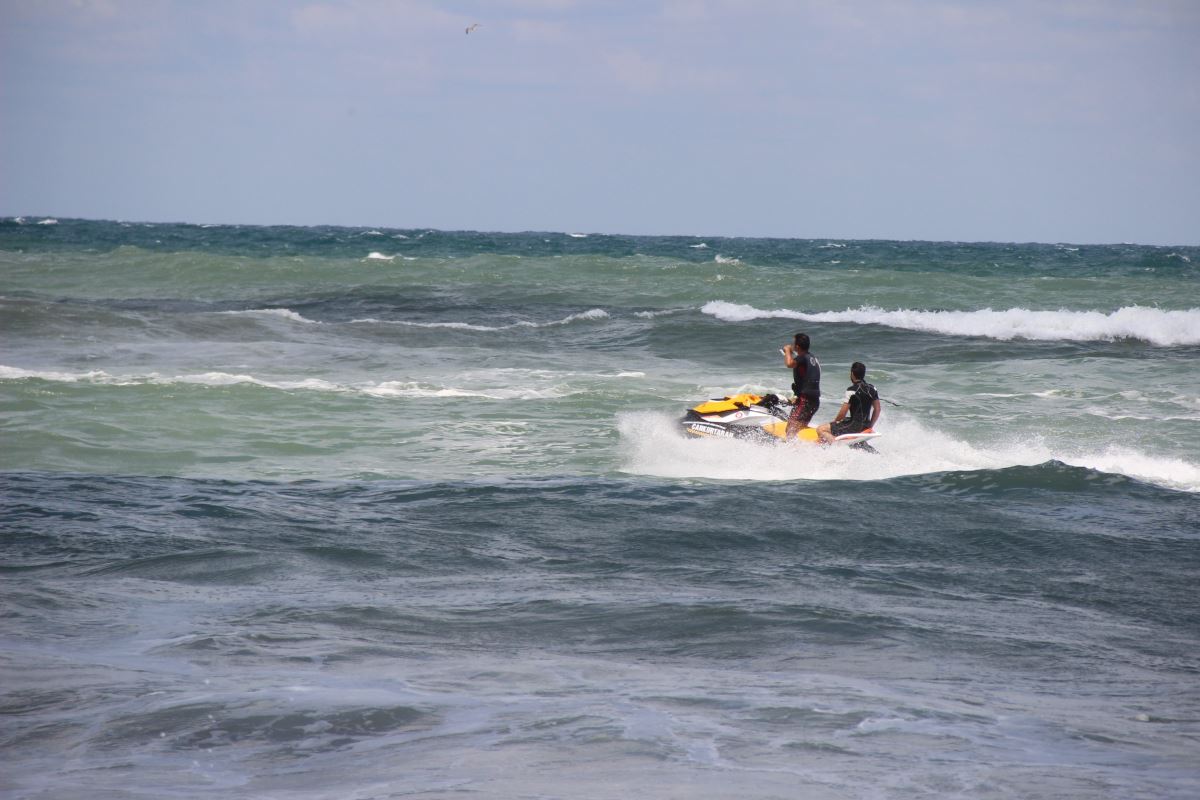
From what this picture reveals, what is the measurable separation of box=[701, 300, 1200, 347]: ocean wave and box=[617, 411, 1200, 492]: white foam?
46.7ft

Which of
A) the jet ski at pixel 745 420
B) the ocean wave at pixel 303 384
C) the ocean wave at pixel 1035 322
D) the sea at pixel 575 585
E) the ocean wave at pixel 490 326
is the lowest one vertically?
the sea at pixel 575 585

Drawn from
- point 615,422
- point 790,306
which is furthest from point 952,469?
point 790,306

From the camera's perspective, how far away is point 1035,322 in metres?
29.2

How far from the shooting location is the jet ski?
13648 mm

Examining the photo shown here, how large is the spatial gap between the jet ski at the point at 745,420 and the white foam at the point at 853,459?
0.42 feet

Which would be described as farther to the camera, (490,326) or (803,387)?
(490,326)

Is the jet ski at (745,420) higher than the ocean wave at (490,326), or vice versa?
the ocean wave at (490,326)

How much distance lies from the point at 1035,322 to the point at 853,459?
58.3 ft

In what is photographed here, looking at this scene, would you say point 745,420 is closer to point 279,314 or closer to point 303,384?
point 303,384

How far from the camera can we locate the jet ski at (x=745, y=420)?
44.8 ft

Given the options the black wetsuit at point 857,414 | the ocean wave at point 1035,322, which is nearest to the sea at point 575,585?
the black wetsuit at point 857,414

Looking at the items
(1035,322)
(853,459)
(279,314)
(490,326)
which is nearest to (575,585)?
(853,459)

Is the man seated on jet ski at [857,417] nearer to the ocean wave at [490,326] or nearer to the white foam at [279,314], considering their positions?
the ocean wave at [490,326]

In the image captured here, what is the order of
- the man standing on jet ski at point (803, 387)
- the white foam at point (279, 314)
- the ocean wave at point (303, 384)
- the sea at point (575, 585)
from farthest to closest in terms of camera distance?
the white foam at point (279, 314) < the ocean wave at point (303, 384) < the man standing on jet ski at point (803, 387) < the sea at point (575, 585)
